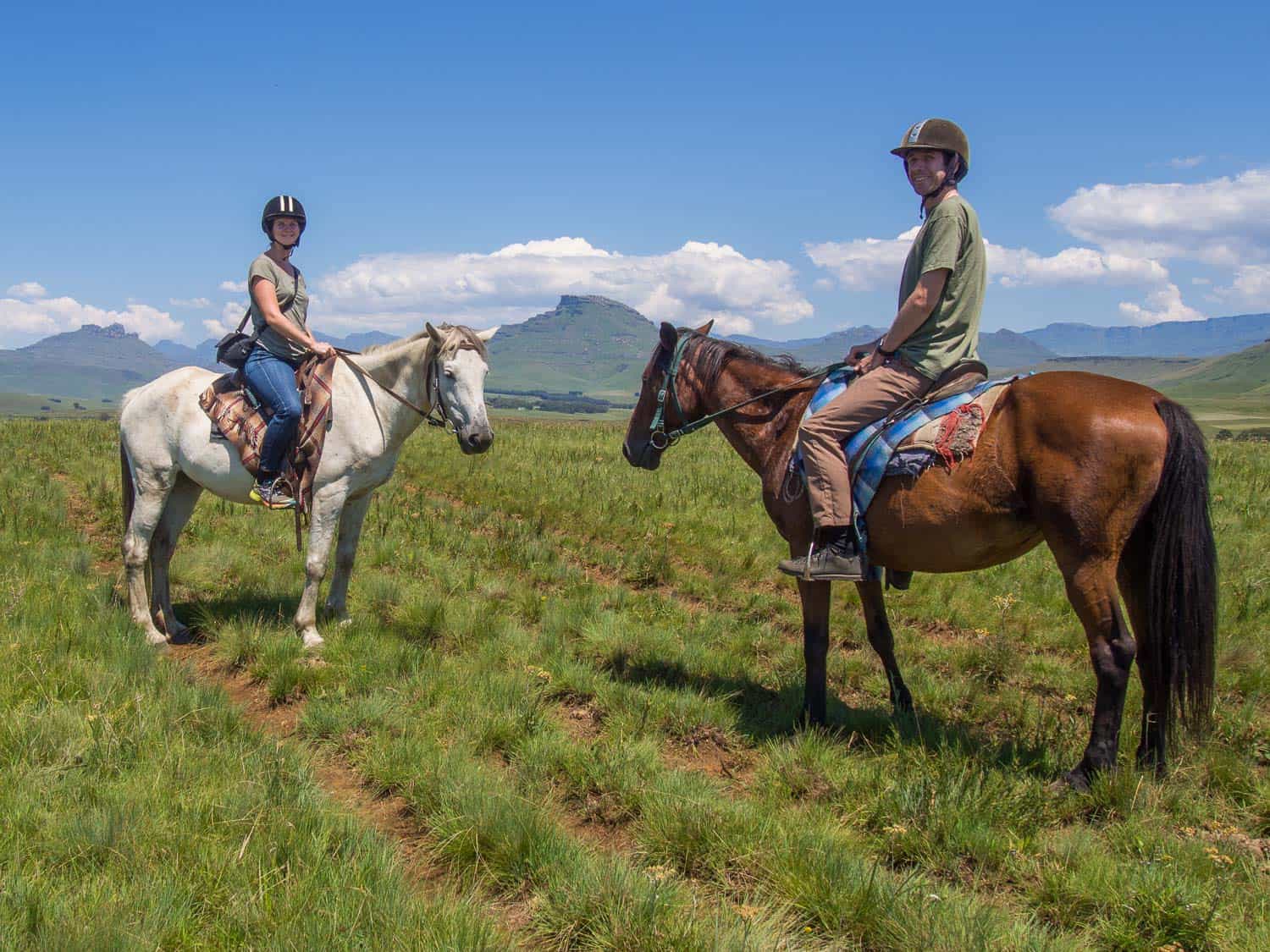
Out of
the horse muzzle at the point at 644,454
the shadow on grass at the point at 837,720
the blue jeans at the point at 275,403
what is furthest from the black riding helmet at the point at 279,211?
the shadow on grass at the point at 837,720

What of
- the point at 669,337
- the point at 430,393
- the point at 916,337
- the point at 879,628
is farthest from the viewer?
the point at 430,393

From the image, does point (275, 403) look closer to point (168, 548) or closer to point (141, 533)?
point (141, 533)

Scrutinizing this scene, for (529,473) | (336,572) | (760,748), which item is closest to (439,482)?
(529,473)

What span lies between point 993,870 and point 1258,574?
6.87 metres

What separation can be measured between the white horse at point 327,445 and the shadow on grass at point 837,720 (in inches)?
104

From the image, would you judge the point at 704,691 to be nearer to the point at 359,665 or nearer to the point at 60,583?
the point at 359,665

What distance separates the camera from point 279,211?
7410mm

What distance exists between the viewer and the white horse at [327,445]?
23.6ft

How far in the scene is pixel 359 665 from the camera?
20.9 feet

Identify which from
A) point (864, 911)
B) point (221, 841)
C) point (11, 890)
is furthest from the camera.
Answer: point (221, 841)

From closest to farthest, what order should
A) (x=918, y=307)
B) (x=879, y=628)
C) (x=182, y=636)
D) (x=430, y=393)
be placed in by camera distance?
(x=918, y=307) → (x=879, y=628) → (x=430, y=393) → (x=182, y=636)

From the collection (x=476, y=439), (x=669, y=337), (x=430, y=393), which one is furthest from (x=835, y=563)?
(x=430, y=393)

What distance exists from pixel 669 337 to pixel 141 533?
5634mm

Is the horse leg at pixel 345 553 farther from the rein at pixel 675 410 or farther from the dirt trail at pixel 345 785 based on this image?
the rein at pixel 675 410
